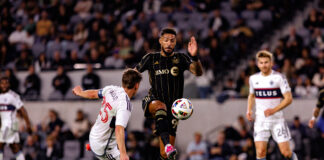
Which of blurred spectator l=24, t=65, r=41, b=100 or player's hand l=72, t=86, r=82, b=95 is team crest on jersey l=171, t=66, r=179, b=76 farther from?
blurred spectator l=24, t=65, r=41, b=100

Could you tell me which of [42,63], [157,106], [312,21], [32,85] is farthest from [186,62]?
[42,63]

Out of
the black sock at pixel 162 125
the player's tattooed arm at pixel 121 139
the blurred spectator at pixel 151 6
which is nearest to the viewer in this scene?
the player's tattooed arm at pixel 121 139

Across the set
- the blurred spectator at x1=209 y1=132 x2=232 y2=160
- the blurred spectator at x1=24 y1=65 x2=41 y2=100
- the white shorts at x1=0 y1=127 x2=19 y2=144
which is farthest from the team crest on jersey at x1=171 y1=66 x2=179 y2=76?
the blurred spectator at x1=24 y1=65 x2=41 y2=100

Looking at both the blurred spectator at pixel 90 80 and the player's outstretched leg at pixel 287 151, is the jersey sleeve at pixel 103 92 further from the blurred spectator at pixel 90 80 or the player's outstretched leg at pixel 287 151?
the blurred spectator at pixel 90 80

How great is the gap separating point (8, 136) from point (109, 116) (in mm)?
5637

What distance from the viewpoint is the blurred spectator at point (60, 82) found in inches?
690

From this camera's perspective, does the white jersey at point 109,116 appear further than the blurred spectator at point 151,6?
No

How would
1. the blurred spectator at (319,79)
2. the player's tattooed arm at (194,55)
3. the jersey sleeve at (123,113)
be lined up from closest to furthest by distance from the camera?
the jersey sleeve at (123,113) < the player's tattooed arm at (194,55) < the blurred spectator at (319,79)

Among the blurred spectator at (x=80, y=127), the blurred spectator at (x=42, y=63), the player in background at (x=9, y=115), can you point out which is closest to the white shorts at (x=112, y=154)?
the player in background at (x=9, y=115)

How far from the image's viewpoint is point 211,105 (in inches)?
638

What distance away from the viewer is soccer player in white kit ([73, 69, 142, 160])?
7.58m

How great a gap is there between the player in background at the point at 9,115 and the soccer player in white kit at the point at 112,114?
490cm

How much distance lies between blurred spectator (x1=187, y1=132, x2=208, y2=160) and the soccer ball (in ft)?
19.7

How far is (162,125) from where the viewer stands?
29.1 ft
